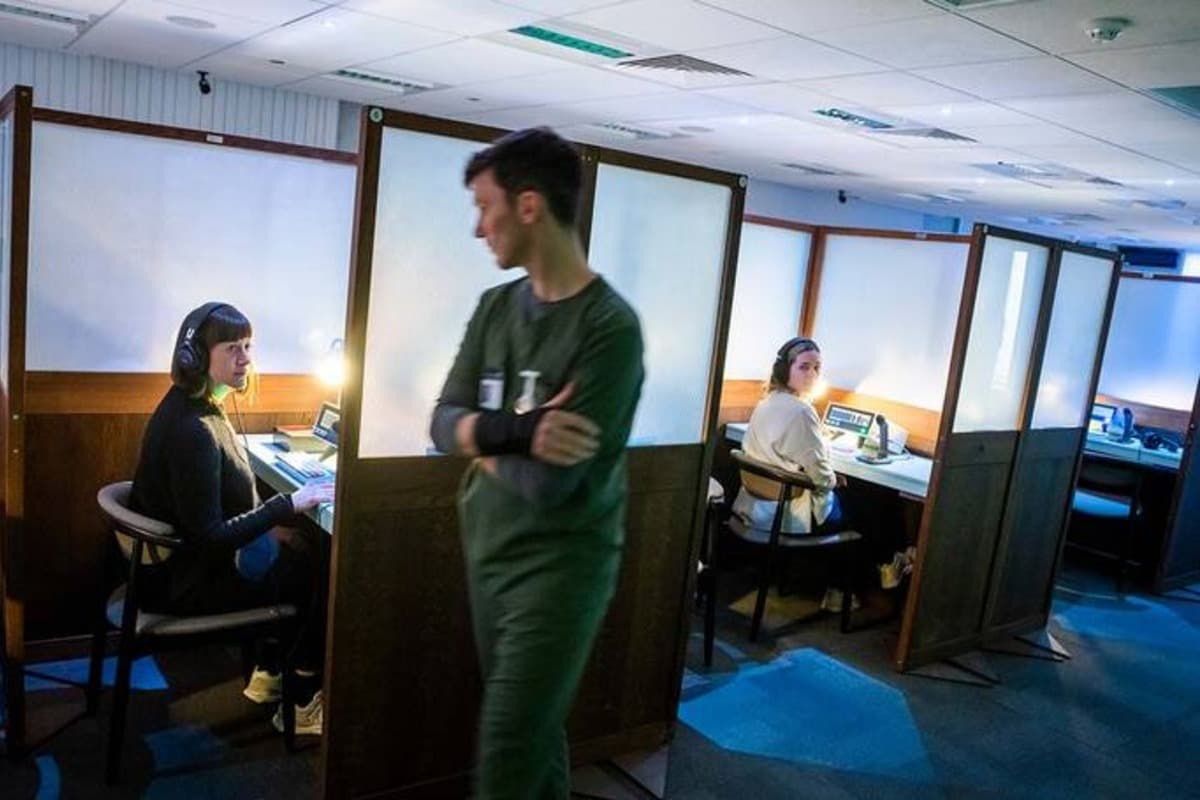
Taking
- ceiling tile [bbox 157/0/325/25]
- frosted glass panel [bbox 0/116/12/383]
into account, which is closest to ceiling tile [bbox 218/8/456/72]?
ceiling tile [bbox 157/0/325/25]

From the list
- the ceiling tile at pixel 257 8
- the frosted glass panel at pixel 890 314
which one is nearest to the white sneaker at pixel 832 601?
the frosted glass panel at pixel 890 314

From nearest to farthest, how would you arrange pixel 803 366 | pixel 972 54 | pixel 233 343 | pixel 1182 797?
pixel 233 343, pixel 1182 797, pixel 972 54, pixel 803 366

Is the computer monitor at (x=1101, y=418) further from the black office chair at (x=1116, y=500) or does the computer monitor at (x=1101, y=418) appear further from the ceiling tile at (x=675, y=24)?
the ceiling tile at (x=675, y=24)

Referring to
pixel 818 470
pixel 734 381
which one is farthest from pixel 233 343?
pixel 734 381

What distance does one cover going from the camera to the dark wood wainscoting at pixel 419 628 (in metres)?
2.12

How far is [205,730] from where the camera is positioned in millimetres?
2686

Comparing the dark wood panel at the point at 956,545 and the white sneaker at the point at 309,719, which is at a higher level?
the dark wood panel at the point at 956,545

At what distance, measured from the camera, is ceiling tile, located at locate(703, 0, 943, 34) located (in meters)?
3.08

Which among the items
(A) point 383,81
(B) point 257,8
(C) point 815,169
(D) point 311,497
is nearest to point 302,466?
(D) point 311,497

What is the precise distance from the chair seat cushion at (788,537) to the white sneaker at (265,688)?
1899 mm

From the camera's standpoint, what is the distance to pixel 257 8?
13.5 feet

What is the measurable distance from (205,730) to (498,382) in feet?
5.82

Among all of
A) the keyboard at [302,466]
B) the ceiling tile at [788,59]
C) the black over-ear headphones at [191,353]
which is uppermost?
the ceiling tile at [788,59]

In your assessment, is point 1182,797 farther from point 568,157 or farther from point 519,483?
point 568,157
